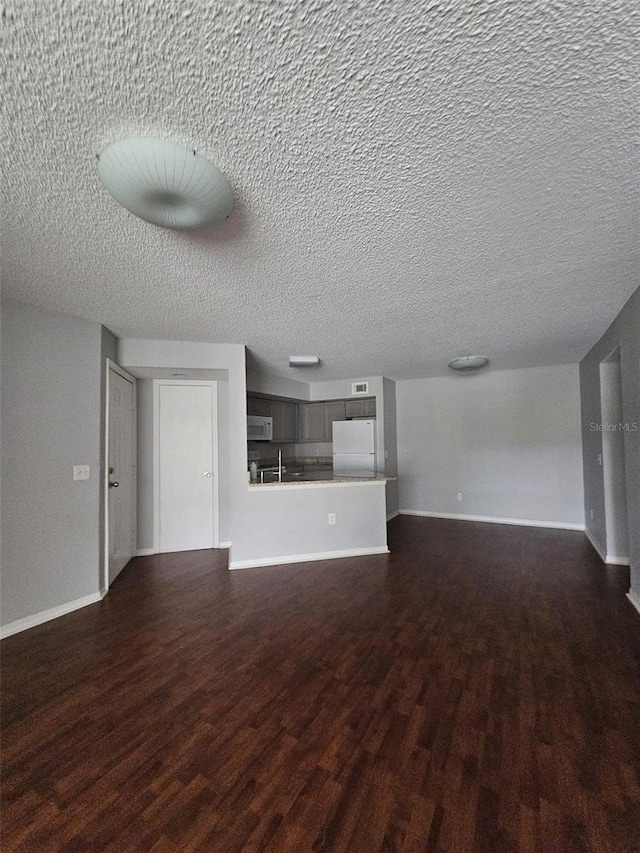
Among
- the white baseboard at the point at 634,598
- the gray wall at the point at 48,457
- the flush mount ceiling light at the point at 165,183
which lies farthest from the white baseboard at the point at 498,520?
the flush mount ceiling light at the point at 165,183

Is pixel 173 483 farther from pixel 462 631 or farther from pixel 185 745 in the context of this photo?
pixel 462 631

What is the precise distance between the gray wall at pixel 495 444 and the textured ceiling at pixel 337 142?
299cm

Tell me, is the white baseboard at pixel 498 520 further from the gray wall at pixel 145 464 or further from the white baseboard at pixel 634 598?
the gray wall at pixel 145 464

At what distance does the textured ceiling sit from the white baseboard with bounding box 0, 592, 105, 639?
7.69 feet

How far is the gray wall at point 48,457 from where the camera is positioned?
250 cm

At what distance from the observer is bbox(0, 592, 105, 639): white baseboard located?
A: 2439mm

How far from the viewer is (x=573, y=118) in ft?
3.65

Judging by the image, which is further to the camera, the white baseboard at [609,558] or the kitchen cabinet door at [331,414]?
the kitchen cabinet door at [331,414]

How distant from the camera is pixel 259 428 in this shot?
5391 millimetres

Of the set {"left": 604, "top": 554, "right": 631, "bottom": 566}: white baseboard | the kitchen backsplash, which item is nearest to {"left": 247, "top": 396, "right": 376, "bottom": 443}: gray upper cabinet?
the kitchen backsplash

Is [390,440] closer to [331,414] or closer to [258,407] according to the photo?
[331,414]

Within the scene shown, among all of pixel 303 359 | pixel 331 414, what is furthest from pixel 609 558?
pixel 331 414

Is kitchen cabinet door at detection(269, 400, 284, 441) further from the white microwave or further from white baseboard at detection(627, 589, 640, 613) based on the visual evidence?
white baseboard at detection(627, 589, 640, 613)

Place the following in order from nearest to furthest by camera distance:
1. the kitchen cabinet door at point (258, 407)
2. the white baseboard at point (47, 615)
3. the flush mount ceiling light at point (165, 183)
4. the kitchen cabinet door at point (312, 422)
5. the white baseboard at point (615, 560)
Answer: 1. the flush mount ceiling light at point (165, 183)
2. the white baseboard at point (47, 615)
3. the white baseboard at point (615, 560)
4. the kitchen cabinet door at point (258, 407)
5. the kitchen cabinet door at point (312, 422)
